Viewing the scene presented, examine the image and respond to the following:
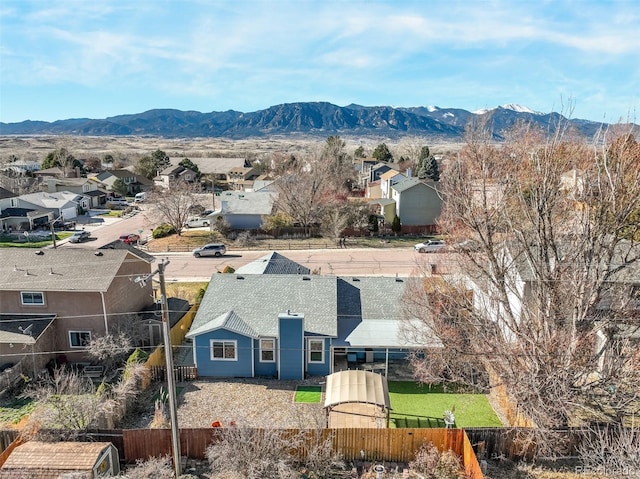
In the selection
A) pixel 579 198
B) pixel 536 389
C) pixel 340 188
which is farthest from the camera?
→ pixel 340 188

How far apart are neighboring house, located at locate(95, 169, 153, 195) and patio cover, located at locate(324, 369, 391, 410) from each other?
272 ft

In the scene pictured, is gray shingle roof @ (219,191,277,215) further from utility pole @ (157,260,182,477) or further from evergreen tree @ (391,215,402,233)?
utility pole @ (157,260,182,477)

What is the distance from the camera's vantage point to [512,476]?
16.9 metres

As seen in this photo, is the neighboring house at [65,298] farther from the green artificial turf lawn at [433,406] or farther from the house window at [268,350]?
the green artificial turf lawn at [433,406]

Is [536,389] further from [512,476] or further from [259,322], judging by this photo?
[259,322]

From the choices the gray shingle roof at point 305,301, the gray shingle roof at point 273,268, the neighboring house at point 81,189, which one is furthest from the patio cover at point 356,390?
the neighboring house at point 81,189

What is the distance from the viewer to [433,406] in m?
21.6

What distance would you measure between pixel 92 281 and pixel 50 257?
369 cm

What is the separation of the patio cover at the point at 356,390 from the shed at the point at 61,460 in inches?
324

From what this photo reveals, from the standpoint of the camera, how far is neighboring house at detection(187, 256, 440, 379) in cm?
2372

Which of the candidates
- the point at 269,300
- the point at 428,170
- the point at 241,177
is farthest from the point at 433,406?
the point at 241,177

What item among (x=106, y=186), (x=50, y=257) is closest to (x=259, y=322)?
(x=50, y=257)

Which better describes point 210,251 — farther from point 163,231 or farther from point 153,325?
point 153,325

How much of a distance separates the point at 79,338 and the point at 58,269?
4.11 metres
